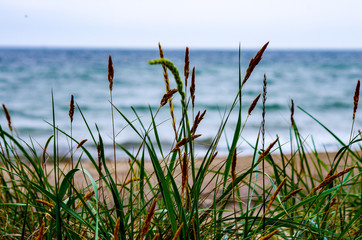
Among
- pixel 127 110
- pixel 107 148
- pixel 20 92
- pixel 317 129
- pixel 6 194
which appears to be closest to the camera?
pixel 6 194

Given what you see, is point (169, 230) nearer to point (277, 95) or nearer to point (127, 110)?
point (127, 110)

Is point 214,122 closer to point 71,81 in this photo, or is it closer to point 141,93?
point 141,93

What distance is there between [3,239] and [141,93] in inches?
545

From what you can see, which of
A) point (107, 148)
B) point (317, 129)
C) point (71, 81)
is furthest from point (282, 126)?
point (71, 81)

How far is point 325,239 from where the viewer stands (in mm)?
1171

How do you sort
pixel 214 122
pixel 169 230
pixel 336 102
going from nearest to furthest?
pixel 169 230, pixel 214 122, pixel 336 102

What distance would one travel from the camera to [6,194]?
64.0 inches

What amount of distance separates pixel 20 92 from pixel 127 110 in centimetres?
539

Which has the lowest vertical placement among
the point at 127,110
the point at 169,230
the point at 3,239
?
the point at 127,110

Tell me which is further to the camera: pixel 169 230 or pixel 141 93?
pixel 141 93

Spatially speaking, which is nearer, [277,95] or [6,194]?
[6,194]

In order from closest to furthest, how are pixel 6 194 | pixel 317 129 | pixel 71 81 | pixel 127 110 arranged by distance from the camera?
pixel 6 194, pixel 317 129, pixel 127 110, pixel 71 81

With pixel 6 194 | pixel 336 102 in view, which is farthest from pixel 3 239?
pixel 336 102

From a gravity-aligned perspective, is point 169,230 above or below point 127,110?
above
